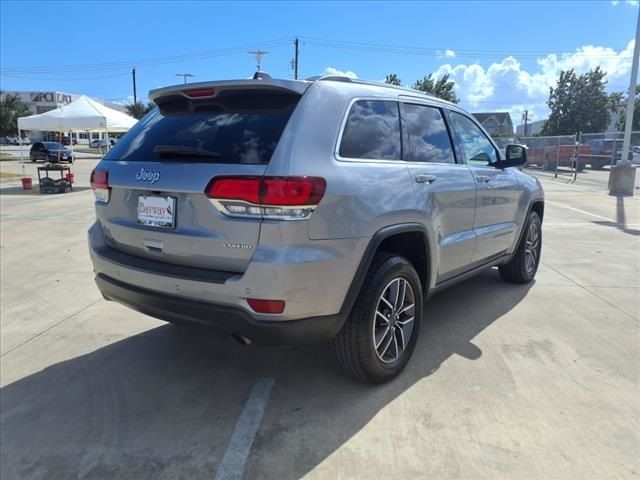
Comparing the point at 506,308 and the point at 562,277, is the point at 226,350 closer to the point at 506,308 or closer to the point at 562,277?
the point at 506,308

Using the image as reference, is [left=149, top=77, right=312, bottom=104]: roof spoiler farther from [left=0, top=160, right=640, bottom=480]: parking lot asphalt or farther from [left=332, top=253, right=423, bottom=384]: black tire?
[left=0, top=160, right=640, bottom=480]: parking lot asphalt

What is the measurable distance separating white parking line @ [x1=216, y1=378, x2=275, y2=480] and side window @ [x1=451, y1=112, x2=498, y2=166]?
→ 250 cm

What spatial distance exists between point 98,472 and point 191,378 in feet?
3.22

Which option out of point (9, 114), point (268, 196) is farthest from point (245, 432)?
point (9, 114)

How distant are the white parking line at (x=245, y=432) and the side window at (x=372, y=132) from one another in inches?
62.1

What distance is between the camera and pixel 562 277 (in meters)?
5.84

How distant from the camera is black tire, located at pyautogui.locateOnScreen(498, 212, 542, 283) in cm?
531

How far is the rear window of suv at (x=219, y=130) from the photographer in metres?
2.69

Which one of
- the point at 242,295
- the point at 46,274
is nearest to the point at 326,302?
the point at 242,295

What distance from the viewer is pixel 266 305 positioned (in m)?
2.54

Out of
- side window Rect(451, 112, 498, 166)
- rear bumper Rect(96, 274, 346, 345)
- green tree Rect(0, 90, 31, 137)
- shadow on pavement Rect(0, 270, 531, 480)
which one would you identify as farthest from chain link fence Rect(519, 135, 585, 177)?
green tree Rect(0, 90, 31, 137)

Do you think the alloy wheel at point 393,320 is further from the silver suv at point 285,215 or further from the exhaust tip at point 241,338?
the exhaust tip at point 241,338

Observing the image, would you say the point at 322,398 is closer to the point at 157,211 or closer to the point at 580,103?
the point at 157,211

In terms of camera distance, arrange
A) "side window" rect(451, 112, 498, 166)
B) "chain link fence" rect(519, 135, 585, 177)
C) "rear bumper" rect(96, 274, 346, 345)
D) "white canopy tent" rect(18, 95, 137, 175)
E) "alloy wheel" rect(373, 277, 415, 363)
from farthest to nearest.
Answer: "chain link fence" rect(519, 135, 585, 177) < "white canopy tent" rect(18, 95, 137, 175) < "side window" rect(451, 112, 498, 166) < "alloy wheel" rect(373, 277, 415, 363) < "rear bumper" rect(96, 274, 346, 345)
